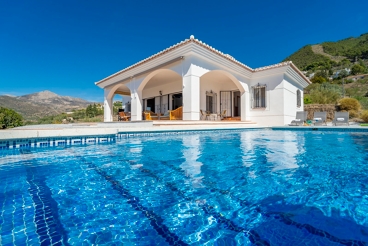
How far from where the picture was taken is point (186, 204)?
1786 mm

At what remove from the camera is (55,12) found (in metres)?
17.9

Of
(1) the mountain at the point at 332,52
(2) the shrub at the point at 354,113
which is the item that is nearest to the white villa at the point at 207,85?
(2) the shrub at the point at 354,113

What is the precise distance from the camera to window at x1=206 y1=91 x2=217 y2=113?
14.1 m

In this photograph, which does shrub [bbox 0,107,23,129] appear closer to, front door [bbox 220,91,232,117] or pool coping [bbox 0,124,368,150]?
pool coping [bbox 0,124,368,150]

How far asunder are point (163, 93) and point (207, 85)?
3.95 metres

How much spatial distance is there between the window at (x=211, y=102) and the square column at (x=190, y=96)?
4569 mm

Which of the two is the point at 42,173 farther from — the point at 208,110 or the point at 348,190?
the point at 208,110

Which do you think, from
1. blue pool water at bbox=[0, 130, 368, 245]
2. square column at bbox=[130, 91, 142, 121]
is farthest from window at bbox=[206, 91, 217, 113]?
blue pool water at bbox=[0, 130, 368, 245]

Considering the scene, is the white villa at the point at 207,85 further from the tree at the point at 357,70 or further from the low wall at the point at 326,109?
the tree at the point at 357,70

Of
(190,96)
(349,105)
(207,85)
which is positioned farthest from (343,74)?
(190,96)

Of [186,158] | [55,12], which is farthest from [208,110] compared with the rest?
[55,12]

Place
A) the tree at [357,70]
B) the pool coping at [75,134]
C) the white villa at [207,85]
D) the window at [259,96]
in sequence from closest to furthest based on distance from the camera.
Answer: the pool coping at [75,134] < the white villa at [207,85] < the window at [259,96] < the tree at [357,70]

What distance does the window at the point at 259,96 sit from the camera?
508 inches

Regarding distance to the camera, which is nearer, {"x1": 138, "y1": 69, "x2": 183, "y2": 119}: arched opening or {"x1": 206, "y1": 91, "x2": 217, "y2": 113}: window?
{"x1": 138, "y1": 69, "x2": 183, "y2": 119}: arched opening
